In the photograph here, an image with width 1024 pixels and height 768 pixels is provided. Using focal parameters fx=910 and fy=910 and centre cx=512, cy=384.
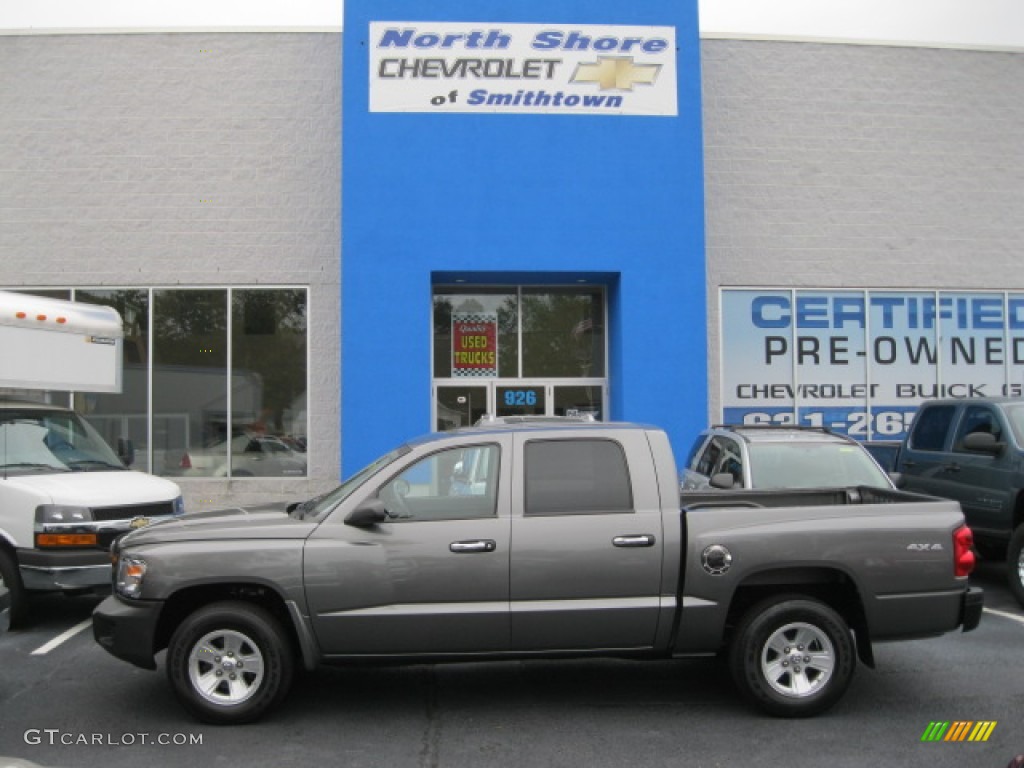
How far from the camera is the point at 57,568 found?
752 cm

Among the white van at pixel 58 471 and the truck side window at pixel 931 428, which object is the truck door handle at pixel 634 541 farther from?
the truck side window at pixel 931 428

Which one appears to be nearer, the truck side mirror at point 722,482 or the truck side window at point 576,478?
the truck side window at point 576,478

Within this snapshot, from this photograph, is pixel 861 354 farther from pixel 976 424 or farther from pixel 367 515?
pixel 367 515

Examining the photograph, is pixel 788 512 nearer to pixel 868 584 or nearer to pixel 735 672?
pixel 868 584

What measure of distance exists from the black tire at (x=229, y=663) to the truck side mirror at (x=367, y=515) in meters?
0.76

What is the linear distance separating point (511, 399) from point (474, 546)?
9528 millimetres

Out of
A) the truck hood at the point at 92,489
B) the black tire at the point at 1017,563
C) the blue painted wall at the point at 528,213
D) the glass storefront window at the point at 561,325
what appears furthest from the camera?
the glass storefront window at the point at 561,325

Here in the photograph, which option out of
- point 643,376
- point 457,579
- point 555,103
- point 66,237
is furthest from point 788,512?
point 66,237

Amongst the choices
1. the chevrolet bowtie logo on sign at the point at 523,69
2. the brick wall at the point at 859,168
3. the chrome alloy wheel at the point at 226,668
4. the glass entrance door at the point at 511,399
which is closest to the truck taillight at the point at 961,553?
the chrome alloy wheel at the point at 226,668

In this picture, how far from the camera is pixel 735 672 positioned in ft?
17.8

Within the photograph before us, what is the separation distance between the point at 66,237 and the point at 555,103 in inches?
316

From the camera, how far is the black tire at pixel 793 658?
537 centimetres

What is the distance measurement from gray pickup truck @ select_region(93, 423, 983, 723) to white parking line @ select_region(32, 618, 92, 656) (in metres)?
2.23

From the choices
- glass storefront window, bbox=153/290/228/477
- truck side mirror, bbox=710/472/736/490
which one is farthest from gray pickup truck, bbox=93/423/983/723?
glass storefront window, bbox=153/290/228/477
